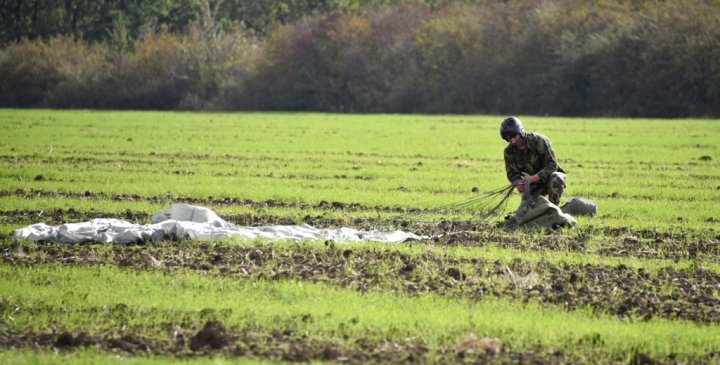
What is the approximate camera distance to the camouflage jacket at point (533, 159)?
1730cm

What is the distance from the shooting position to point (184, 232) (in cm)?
1514

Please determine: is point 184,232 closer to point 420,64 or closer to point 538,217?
point 538,217

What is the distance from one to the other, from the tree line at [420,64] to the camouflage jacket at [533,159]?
5888 cm

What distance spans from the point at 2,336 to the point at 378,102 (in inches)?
3211

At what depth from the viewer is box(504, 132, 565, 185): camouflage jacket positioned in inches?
681

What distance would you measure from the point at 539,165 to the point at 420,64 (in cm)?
7359

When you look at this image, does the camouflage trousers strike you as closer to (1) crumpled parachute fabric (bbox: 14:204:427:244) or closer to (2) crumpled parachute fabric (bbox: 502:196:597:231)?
(2) crumpled parachute fabric (bbox: 502:196:597:231)

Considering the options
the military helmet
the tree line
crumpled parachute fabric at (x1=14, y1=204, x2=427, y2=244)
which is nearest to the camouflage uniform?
the military helmet

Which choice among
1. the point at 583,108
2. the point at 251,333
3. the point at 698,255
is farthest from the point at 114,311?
the point at 583,108

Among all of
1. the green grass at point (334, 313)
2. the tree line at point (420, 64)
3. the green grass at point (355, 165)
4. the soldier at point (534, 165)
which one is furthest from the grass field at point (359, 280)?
the tree line at point (420, 64)

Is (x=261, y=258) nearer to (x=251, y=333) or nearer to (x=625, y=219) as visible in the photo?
(x=251, y=333)

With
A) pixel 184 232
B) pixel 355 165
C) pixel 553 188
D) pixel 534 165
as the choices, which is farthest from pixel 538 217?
pixel 355 165

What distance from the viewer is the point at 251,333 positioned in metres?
10.2

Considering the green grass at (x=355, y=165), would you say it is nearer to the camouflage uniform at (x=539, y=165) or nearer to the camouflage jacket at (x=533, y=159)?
the camouflage uniform at (x=539, y=165)
